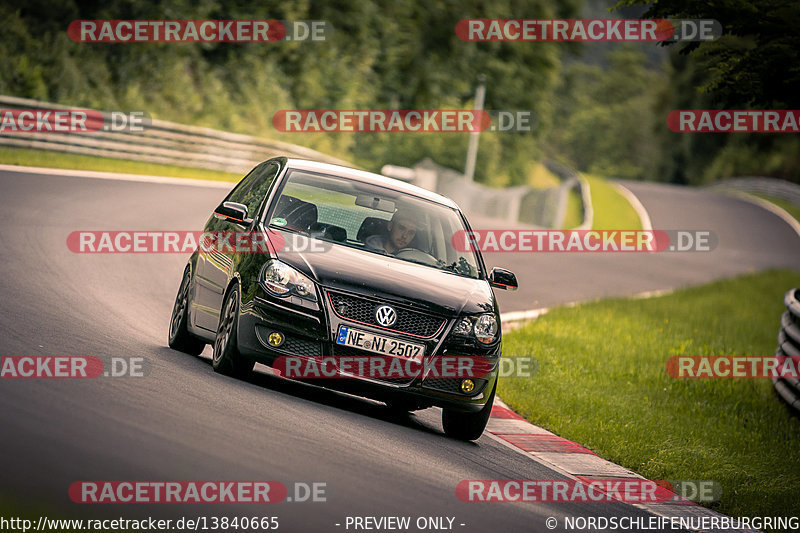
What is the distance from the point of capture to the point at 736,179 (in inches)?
3273

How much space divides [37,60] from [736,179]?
59.0m

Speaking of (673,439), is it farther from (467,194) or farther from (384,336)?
(467,194)

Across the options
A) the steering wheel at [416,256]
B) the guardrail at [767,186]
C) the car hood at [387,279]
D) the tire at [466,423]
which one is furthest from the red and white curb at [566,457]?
the guardrail at [767,186]

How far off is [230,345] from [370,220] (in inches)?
67.7

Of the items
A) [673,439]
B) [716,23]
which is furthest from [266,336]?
[716,23]

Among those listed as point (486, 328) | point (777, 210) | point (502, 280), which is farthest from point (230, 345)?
point (777, 210)

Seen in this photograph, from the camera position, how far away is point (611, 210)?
51.2 meters

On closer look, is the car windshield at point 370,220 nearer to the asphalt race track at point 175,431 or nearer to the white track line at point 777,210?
the asphalt race track at point 175,431

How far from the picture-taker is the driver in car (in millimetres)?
9469

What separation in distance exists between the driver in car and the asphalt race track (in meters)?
1.27

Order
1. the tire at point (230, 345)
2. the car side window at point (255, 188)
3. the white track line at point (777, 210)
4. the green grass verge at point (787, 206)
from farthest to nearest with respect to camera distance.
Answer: the green grass verge at point (787, 206)
the white track line at point (777, 210)
the car side window at point (255, 188)
the tire at point (230, 345)

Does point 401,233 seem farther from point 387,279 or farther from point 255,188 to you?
point 255,188

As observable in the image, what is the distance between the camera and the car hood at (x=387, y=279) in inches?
333

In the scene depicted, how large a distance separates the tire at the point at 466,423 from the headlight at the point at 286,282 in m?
1.58
